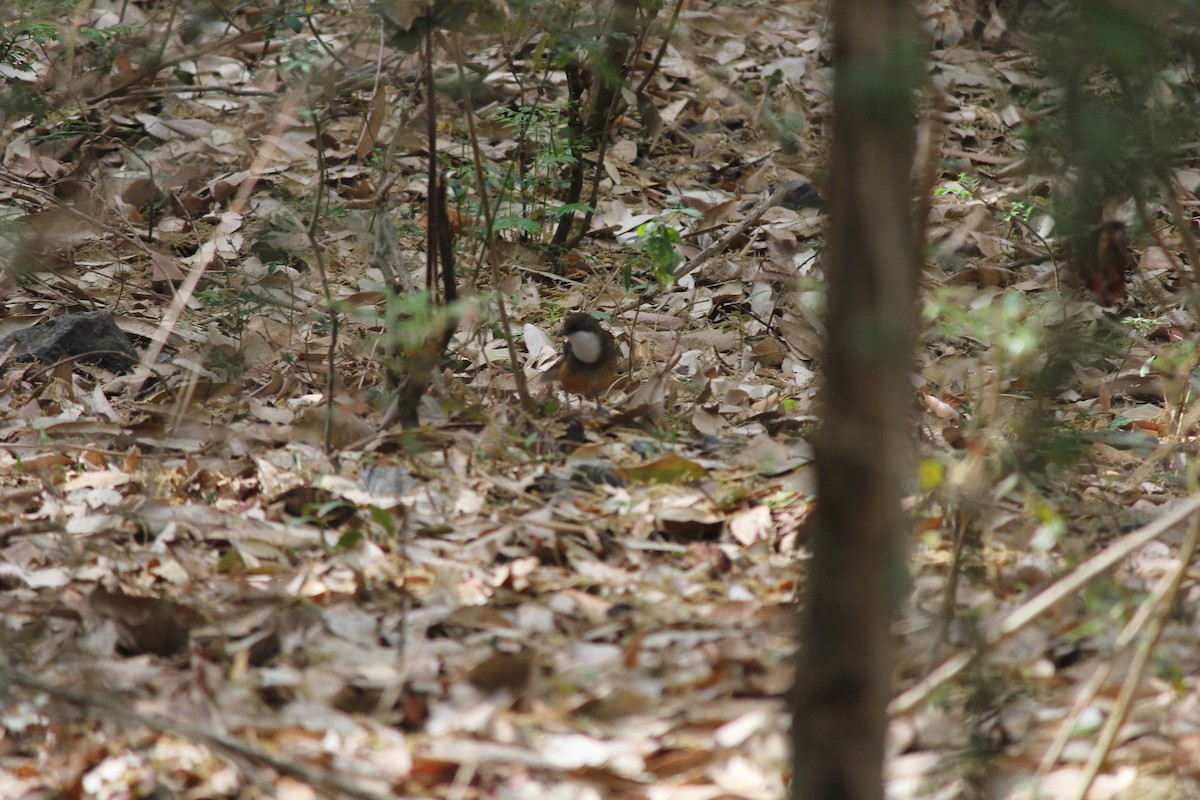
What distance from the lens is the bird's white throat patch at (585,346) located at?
349 cm

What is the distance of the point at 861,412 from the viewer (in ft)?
4.31

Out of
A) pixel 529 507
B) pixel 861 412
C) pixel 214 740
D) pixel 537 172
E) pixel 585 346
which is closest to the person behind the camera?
pixel 861 412

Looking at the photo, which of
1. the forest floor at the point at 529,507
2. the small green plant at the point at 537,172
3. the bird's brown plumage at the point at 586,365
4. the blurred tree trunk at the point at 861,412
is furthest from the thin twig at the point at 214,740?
the small green plant at the point at 537,172

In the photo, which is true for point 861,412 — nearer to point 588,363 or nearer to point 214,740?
point 214,740

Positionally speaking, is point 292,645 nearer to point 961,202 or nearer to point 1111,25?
point 1111,25

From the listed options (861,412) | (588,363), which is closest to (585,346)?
(588,363)

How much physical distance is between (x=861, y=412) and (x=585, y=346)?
7.26 ft

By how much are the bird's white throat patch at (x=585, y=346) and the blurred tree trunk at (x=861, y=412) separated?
6.86 ft

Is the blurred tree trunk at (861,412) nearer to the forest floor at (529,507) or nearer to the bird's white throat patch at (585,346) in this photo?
the forest floor at (529,507)

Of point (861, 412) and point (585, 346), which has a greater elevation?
point (861, 412)

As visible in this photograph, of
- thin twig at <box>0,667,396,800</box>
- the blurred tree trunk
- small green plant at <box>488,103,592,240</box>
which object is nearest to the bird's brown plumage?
small green plant at <box>488,103,592,240</box>

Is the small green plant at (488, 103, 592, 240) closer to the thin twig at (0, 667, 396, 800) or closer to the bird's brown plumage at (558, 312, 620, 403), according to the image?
the bird's brown plumage at (558, 312, 620, 403)

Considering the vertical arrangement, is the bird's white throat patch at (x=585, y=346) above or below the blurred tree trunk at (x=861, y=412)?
below

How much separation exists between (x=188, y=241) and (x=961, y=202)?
3.11 metres
